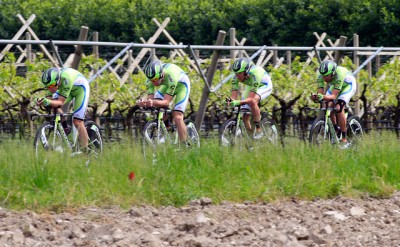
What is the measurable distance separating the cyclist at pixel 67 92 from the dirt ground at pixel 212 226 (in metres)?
3.41

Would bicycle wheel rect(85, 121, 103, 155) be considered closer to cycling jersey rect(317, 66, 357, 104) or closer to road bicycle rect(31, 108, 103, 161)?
road bicycle rect(31, 108, 103, 161)

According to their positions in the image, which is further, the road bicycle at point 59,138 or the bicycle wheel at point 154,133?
the bicycle wheel at point 154,133

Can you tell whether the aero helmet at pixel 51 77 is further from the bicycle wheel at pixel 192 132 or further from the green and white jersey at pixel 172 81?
the bicycle wheel at pixel 192 132

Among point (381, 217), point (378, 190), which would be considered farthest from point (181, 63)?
point (381, 217)

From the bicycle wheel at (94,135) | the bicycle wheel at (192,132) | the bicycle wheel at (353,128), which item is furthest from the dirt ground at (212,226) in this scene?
the bicycle wheel at (353,128)

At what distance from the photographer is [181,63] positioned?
20.7m

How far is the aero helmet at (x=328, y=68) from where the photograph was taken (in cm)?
1661

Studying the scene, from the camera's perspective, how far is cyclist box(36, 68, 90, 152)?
13.9m

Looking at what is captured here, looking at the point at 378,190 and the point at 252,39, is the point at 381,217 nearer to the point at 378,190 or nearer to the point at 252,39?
the point at 378,190

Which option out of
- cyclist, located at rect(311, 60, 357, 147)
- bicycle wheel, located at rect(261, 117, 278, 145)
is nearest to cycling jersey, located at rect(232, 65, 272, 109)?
bicycle wheel, located at rect(261, 117, 278, 145)

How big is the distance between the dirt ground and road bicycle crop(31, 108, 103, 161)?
2.61 m

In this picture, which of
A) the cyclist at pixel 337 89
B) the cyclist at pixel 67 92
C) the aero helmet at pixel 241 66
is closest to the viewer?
the cyclist at pixel 67 92

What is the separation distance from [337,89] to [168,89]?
3.04 meters

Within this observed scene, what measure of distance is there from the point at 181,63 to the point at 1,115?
345 cm
